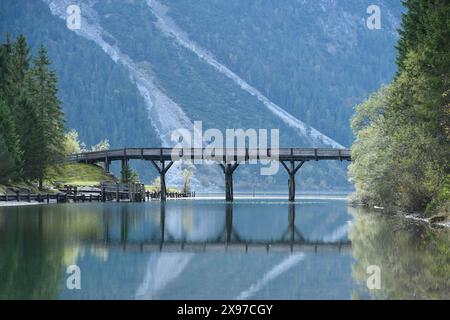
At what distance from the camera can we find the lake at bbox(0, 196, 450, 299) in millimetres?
16391

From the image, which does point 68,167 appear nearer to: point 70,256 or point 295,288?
point 70,256

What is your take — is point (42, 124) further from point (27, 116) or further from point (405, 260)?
point (405, 260)

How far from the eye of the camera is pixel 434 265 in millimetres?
20422

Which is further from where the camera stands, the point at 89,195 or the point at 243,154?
the point at 243,154

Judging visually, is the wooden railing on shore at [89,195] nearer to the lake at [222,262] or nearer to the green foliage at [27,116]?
the green foliage at [27,116]

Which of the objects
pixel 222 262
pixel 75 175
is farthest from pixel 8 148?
pixel 222 262

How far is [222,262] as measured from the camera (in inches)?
887

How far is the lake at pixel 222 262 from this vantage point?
16.4 metres

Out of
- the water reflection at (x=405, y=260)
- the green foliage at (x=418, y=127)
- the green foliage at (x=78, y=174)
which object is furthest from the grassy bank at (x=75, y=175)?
the water reflection at (x=405, y=260)

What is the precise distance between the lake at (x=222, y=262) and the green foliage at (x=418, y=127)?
5.50 m

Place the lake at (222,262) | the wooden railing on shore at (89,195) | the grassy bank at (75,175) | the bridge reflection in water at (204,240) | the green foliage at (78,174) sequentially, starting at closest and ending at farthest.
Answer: the lake at (222,262) < the bridge reflection in water at (204,240) < the wooden railing on shore at (89,195) < the grassy bank at (75,175) < the green foliage at (78,174)

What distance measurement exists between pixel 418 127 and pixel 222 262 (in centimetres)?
2231
